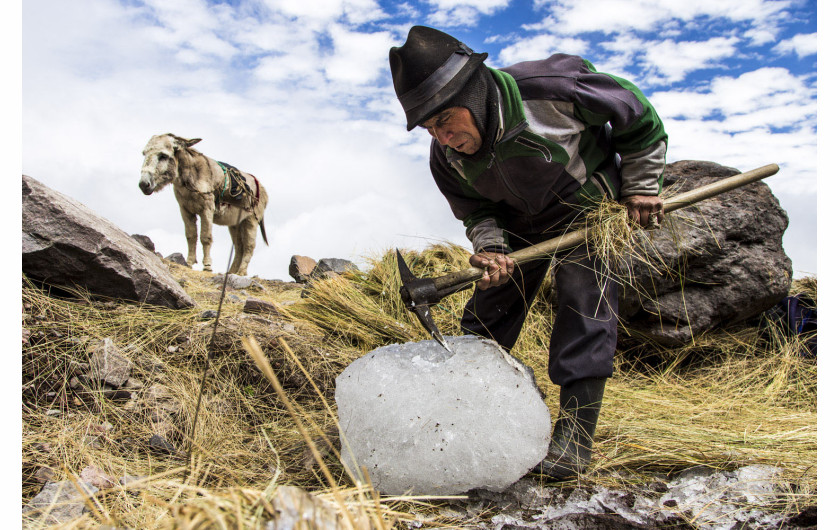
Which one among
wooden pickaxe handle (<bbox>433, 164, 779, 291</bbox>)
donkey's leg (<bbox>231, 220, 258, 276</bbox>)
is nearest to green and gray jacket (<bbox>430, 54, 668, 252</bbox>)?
wooden pickaxe handle (<bbox>433, 164, 779, 291</bbox>)

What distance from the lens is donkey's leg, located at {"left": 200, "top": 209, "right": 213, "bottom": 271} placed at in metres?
8.76

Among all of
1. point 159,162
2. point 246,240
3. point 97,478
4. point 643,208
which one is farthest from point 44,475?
point 246,240

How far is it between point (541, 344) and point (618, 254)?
2.25m

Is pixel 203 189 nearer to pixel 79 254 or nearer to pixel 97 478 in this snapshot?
pixel 79 254

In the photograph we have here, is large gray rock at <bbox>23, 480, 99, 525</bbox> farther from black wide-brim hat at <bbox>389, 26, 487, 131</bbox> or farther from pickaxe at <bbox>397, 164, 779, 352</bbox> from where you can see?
black wide-brim hat at <bbox>389, 26, 487, 131</bbox>

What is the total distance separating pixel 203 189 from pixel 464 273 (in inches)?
281

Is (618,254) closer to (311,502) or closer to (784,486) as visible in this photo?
(784,486)

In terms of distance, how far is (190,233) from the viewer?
9023 millimetres

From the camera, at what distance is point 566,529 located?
1938 mm

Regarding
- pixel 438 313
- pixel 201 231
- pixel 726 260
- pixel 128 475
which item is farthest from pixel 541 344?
pixel 201 231

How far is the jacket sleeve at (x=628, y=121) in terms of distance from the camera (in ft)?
7.52

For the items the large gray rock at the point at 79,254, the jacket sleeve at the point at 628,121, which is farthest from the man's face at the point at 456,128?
the large gray rock at the point at 79,254

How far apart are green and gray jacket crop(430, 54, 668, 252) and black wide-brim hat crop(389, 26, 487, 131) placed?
8.1 inches

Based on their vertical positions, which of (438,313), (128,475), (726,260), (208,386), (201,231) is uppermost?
(201,231)
